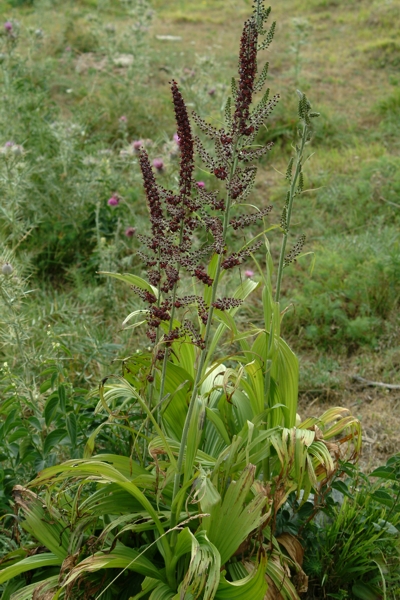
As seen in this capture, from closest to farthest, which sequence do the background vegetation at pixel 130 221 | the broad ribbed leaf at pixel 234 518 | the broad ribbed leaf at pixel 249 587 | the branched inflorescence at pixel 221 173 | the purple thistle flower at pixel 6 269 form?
the branched inflorescence at pixel 221 173 < the broad ribbed leaf at pixel 249 587 < the broad ribbed leaf at pixel 234 518 < the purple thistle flower at pixel 6 269 < the background vegetation at pixel 130 221

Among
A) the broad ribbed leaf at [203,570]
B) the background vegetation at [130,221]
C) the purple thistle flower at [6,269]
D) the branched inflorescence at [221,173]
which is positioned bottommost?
the background vegetation at [130,221]

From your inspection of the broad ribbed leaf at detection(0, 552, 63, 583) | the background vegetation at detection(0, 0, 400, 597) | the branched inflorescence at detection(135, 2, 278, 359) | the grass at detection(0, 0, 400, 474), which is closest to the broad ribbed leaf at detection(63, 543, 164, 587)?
the broad ribbed leaf at detection(0, 552, 63, 583)

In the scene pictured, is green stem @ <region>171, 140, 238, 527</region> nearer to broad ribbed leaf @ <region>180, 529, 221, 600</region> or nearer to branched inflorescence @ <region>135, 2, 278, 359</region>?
branched inflorescence @ <region>135, 2, 278, 359</region>

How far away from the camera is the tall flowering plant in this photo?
165 cm

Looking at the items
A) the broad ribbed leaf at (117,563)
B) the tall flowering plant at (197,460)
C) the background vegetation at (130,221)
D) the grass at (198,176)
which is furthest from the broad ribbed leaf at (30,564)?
the grass at (198,176)

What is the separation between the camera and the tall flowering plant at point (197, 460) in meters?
1.65

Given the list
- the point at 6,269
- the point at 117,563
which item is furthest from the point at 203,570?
the point at 6,269

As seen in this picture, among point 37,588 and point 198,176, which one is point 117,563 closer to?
point 37,588

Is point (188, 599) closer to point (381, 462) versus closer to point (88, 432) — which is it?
point (88, 432)

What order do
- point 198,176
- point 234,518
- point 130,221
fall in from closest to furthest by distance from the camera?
point 234,518 < point 130,221 < point 198,176

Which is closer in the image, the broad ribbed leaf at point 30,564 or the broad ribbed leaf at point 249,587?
the broad ribbed leaf at point 249,587

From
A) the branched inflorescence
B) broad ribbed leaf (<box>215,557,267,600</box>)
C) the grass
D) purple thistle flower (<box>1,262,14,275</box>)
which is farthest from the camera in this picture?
the grass

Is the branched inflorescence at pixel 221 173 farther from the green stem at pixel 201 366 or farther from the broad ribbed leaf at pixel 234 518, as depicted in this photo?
the broad ribbed leaf at pixel 234 518

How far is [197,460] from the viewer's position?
2039 millimetres
